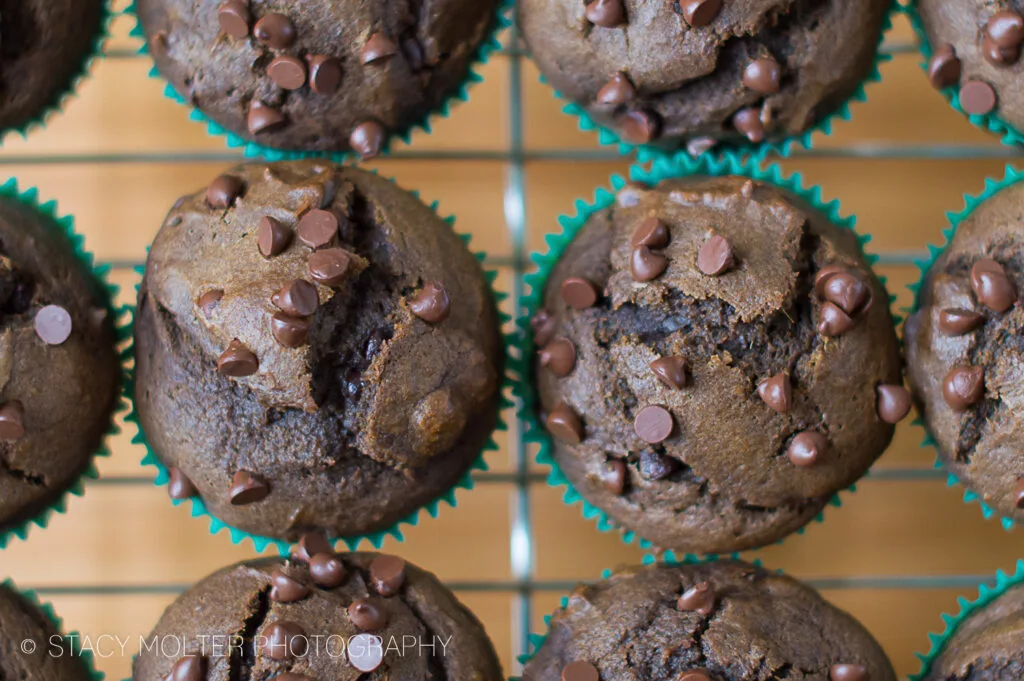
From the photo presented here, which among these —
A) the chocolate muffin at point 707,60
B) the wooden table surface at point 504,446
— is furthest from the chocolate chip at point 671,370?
the wooden table surface at point 504,446

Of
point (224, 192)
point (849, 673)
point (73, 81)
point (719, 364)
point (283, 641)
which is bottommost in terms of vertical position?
point (849, 673)

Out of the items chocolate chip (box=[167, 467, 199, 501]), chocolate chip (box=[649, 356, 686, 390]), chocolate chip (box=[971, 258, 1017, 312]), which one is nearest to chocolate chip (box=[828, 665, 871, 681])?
chocolate chip (box=[649, 356, 686, 390])

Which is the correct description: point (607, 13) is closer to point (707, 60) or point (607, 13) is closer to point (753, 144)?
point (707, 60)

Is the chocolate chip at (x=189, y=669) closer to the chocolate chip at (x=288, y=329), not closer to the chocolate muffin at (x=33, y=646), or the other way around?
the chocolate muffin at (x=33, y=646)

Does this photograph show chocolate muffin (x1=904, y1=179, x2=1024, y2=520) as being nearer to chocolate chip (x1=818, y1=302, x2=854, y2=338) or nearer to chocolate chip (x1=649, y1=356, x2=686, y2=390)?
chocolate chip (x1=818, y1=302, x2=854, y2=338)

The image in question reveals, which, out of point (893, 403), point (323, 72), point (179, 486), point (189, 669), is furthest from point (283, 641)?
point (893, 403)

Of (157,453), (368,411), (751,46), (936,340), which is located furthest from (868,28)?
(157,453)

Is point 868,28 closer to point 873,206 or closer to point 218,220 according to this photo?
point 873,206
